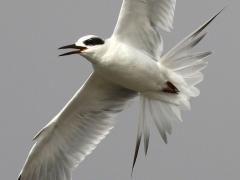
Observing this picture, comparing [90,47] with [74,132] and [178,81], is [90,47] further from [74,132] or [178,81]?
[74,132]

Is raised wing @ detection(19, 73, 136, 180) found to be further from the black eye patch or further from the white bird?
the black eye patch

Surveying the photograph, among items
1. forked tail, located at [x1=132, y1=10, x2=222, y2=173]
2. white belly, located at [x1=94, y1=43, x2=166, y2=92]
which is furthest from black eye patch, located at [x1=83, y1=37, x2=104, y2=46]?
forked tail, located at [x1=132, y1=10, x2=222, y2=173]

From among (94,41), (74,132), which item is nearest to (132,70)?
(94,41)

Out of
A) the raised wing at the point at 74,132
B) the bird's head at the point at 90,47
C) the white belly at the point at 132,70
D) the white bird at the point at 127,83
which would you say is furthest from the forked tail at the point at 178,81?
the bird's head at the point at 90,47

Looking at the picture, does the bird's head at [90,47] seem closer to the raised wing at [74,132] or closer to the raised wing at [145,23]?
the raised wing at [145,23]

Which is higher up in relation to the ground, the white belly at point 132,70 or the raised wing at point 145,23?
the raised wing at point 145,23

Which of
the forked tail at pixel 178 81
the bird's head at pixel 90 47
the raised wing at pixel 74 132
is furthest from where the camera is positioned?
the raised wing at pixel 74 132

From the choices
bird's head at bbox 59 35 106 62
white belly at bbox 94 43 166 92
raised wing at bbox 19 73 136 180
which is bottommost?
raised wing at bbox 19 73 136 180
